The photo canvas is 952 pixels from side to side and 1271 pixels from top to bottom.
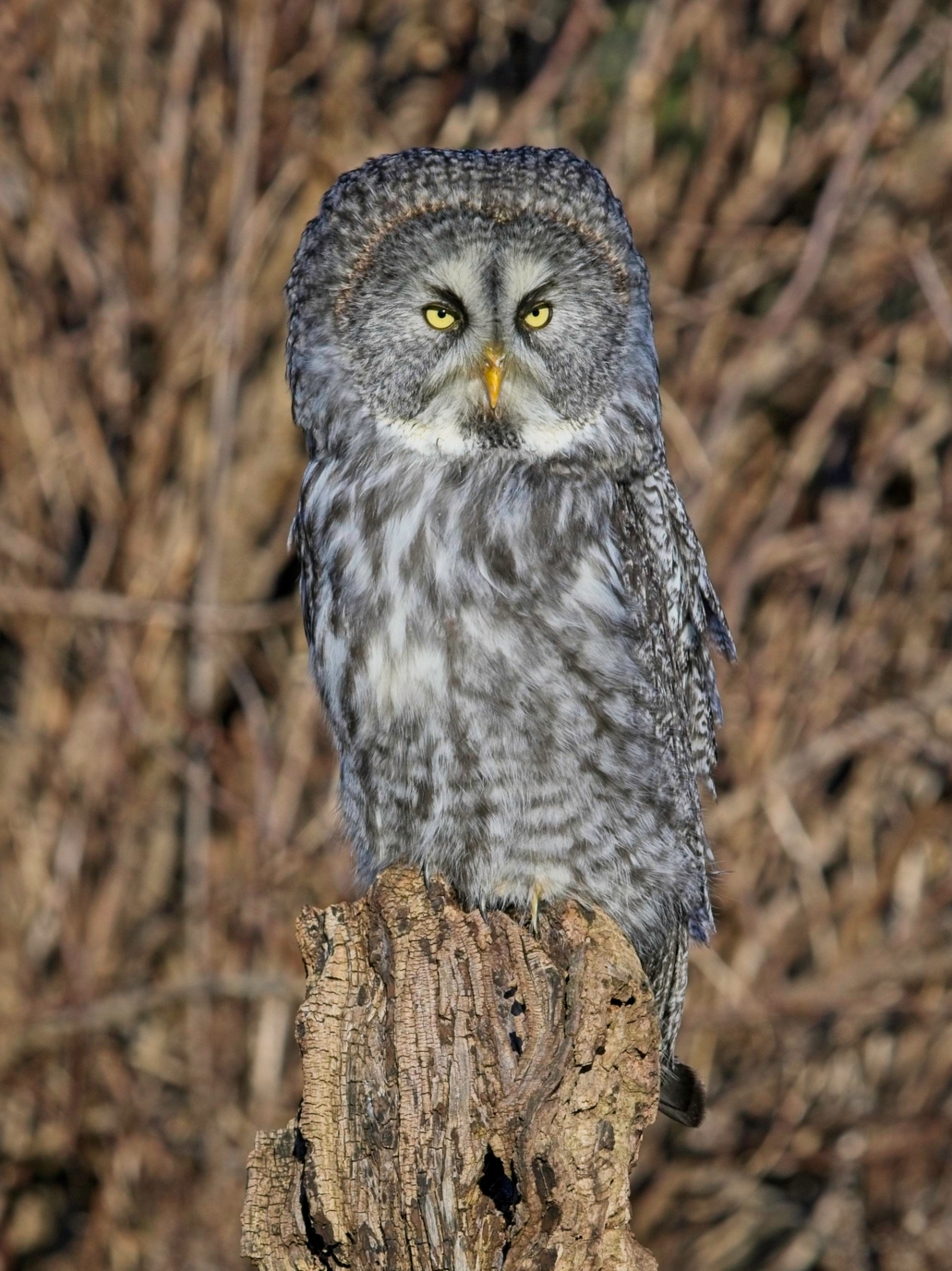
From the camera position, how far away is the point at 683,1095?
3.18 metres

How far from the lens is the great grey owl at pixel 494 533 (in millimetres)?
2885

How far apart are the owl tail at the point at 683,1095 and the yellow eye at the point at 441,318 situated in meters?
1.47

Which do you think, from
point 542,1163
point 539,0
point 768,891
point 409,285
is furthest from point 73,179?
point 542,1163

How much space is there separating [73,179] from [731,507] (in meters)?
2.34

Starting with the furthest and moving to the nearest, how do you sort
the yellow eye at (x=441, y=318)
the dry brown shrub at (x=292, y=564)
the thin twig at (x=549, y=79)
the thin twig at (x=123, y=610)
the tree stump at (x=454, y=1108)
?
the thin twig at (x=549, y=79) < the dry brown shrub at (x=292, y=564) < the thin twig at (x=123, y=610) < the yellow eye at (x=441, y=318) < the tree stump at (x=454, y=1108)

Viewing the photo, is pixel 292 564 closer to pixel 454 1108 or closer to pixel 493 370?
pixel 493 370

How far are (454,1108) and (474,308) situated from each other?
1.37 metres

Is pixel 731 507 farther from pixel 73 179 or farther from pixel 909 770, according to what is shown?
pixel 73 179

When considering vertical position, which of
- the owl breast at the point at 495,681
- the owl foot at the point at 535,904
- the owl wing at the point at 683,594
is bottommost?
the owl foot at the point at 535,904

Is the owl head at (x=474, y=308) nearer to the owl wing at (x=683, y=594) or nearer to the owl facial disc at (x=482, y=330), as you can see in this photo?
the owl facial disc at (x=482, y=330)

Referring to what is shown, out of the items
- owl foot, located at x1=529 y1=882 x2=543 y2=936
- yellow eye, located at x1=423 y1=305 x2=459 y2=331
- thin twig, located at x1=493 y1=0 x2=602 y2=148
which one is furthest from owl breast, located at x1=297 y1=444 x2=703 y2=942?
thin twig, located at x1=493 y1=0 x2=602 y2=148

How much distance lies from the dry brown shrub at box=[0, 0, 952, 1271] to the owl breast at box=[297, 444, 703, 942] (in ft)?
6.18

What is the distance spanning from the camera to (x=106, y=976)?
5.07m

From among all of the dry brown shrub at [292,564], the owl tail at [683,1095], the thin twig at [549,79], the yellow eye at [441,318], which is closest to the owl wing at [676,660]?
the owl tail at [683,1095]
